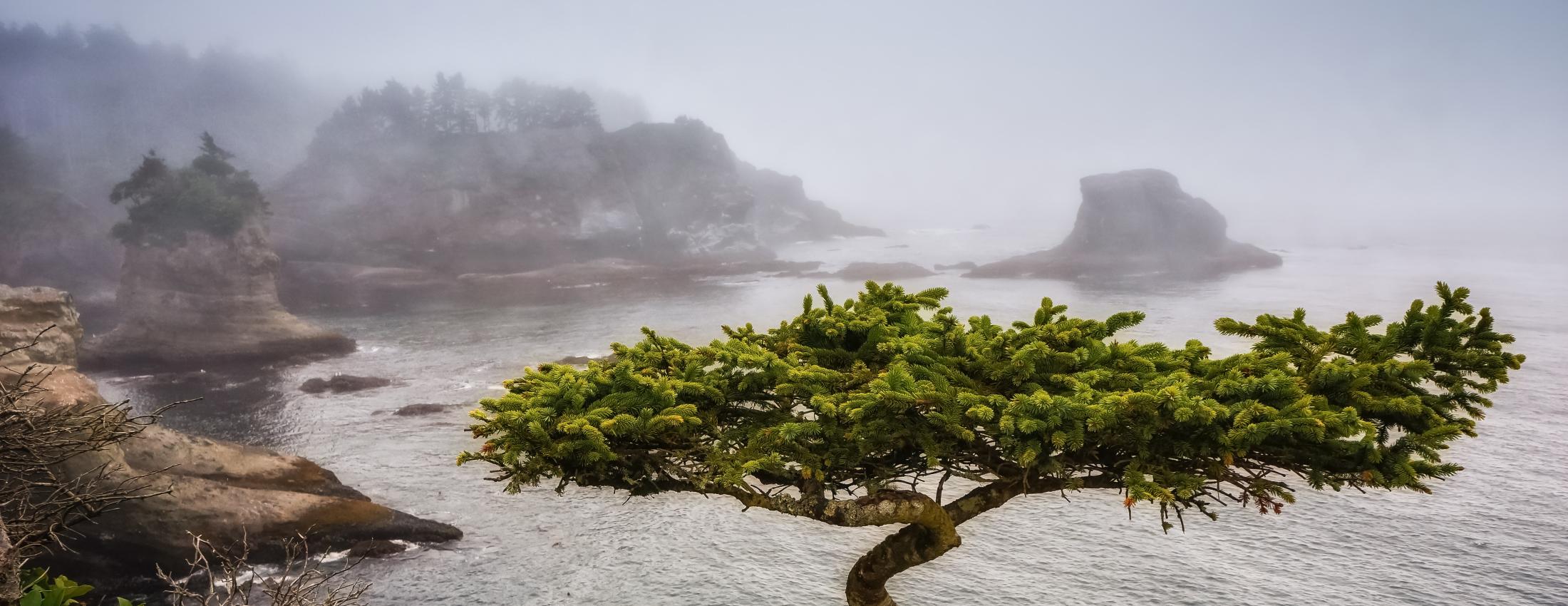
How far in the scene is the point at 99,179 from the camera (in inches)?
2143

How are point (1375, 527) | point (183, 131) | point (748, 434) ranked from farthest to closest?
point (183, 131)
point (1375, 527)
point (748, 434)


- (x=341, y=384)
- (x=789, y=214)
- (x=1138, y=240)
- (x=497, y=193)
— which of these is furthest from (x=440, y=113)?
(x=1138, y=240)

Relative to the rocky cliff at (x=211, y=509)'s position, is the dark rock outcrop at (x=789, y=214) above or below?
above

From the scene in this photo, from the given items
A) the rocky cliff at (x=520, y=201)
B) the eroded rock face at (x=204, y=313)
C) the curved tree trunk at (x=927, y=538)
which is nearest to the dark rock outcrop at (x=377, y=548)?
the curved tree trunk at (x=927, y=538)

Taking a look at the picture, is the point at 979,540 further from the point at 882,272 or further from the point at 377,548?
the point at 882,272

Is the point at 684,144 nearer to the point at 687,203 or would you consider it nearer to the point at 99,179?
the point at 687,203

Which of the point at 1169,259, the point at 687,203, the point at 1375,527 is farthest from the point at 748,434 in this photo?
the point at 687,203

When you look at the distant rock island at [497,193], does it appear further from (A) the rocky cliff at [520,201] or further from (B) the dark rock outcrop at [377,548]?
(B) the dark rock outcrop at [377,548]

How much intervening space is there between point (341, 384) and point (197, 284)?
14.4 metres

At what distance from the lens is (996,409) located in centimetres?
568

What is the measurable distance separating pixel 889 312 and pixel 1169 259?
57.6 meters

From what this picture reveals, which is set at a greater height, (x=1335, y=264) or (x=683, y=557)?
(x=1335, y=264)

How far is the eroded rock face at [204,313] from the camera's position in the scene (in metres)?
32.6

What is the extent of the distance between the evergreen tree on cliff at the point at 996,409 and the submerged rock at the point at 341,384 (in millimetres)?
24087
